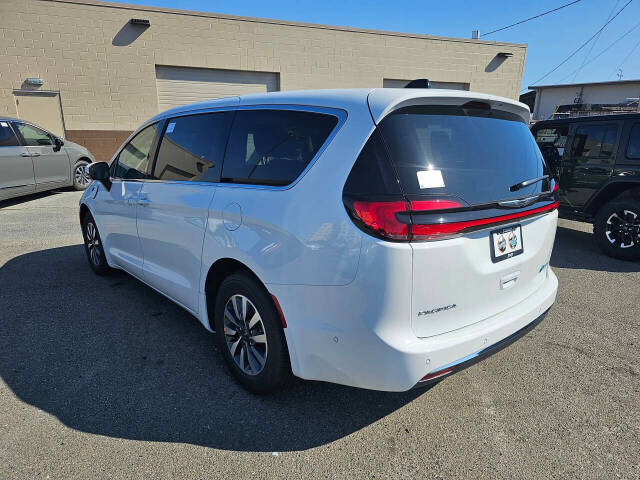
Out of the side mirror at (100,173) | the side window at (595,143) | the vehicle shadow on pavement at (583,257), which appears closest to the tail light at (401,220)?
the side mirror at (100,173)

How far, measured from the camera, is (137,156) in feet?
12.5

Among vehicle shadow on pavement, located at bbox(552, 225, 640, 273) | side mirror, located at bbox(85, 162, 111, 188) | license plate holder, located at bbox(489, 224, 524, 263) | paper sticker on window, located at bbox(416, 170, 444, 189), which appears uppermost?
paper sticker on window, located at bbox(416, 170, 444, 189)

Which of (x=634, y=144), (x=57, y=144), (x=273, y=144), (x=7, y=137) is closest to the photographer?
(x=273, y=144)

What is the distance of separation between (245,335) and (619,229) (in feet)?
18.4

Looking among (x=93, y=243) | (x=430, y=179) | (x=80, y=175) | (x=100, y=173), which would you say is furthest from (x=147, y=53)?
(x=430, y=179)

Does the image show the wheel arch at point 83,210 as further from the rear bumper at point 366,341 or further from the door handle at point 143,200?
the rear bumper at point 366,341

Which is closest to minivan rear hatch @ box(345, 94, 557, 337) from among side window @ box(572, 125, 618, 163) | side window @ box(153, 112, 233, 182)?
side window @ box(153, 112, 233, 182)

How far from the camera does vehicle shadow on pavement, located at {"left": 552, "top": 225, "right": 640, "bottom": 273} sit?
17.7ft

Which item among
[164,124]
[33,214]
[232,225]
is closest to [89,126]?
[33,214]

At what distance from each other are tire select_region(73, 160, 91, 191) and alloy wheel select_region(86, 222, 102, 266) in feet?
22.1

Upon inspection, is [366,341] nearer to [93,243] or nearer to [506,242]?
[506,242]

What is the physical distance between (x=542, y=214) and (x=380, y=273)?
1.33 m

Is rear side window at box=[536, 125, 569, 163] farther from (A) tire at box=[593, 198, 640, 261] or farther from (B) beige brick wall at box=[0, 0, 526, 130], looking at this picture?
(B) beige brick wall at box=[0, 0, 526, 130]

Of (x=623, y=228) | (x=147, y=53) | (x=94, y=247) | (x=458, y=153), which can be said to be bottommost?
(x=94, y=247)
